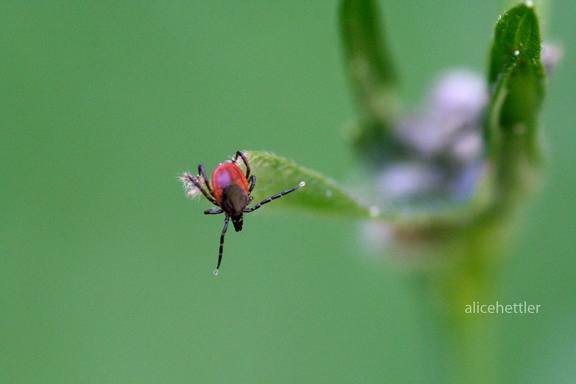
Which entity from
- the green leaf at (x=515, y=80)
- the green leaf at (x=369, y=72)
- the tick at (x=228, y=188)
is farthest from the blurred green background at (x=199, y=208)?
the green leaf at (x=515, y=80)

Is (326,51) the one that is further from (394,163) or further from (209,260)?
(394,163)

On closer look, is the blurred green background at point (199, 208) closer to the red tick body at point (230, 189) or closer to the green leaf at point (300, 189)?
the red tick body at point (230, 189)

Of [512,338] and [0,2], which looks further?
[0,2]

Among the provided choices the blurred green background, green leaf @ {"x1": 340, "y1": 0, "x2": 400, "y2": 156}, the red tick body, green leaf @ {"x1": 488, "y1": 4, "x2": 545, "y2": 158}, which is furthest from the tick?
the blurred green background

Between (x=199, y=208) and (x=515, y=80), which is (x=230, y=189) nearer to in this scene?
(x=515, y=80)

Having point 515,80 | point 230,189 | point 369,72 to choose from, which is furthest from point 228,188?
point 515,80

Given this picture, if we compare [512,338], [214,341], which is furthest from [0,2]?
[512,338]
